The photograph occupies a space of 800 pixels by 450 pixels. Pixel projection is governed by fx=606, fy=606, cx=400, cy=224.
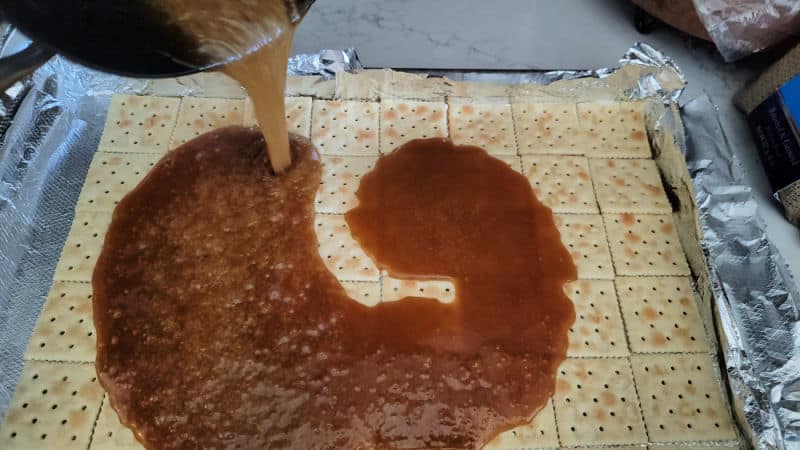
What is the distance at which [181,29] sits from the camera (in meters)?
1.84

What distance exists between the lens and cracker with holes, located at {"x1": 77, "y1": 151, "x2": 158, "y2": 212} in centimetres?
253

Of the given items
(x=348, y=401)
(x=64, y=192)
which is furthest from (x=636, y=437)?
(x=64, y=192)

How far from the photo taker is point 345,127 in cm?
280

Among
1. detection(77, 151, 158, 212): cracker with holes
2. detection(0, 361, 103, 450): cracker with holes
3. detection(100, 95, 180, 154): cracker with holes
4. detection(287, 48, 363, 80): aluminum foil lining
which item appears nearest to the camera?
detection(0, 361, 103, 450): cracker with holes

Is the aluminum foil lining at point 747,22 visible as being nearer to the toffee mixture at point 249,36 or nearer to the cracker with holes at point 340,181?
the cracker with holes at point 340,181

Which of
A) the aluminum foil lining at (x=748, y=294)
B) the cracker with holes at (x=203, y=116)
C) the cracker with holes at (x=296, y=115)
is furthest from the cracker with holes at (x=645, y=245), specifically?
the cracker with holes at (x=203, y=116)

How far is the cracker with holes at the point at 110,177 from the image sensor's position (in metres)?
2.53

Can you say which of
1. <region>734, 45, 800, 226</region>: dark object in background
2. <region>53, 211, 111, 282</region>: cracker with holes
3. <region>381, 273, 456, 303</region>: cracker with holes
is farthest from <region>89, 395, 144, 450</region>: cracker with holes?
<region>734, 45, 800, 226</region>: dark object in background

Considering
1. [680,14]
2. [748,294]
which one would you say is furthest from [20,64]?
[680,14]

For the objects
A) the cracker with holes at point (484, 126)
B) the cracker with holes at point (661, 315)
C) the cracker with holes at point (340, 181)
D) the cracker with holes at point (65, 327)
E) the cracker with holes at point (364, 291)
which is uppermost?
the cracker with holes at point (484, 126)

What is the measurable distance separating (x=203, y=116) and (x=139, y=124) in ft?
0.93

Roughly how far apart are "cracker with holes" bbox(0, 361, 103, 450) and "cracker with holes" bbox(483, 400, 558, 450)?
4.52 feet

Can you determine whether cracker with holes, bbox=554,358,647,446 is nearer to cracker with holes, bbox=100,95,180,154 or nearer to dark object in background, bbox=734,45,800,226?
dark object in background, bbox=734,45,800,226

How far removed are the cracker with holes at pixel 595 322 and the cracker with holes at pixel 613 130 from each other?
682 millimetres
